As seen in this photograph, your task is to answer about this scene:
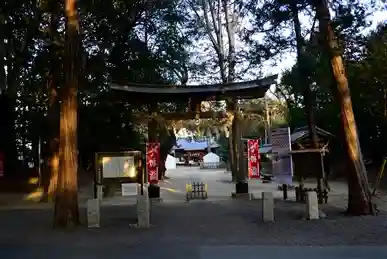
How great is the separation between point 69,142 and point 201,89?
28.1 feet

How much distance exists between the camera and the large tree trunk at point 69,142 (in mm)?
13586

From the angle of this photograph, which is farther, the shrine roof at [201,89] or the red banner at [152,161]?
the red banner at [152,161]

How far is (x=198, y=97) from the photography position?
22.3 metres

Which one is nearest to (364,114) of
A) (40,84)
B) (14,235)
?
(40,84)

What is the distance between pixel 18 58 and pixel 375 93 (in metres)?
20.5

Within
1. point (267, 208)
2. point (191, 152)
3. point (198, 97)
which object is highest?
point (191, 152)

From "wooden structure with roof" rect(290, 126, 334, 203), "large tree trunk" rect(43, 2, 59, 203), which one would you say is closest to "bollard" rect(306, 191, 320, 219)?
"wooden structure with roof" rect(290, 126, 334, 203)

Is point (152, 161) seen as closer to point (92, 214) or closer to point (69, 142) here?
point (69, 142)

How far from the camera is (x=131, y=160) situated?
19.9 metres

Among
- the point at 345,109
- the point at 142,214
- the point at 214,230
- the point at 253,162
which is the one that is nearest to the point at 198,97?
the point at 253,162

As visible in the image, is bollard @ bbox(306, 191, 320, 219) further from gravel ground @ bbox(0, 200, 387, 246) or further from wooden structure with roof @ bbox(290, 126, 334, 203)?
wooden structure with roof @ bbox(290, 126, 334, 203)

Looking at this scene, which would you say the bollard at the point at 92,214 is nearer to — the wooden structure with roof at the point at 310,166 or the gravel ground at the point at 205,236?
the gravel ground at the point at 205,236

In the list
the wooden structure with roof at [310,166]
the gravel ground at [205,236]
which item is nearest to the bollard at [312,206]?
the gravel ground at [205,236]

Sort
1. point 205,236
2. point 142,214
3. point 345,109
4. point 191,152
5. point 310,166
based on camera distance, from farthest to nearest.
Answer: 1. point 191,152
2. point 310,166
3. point 345,109
4. point 142,214
5. point 205,236
